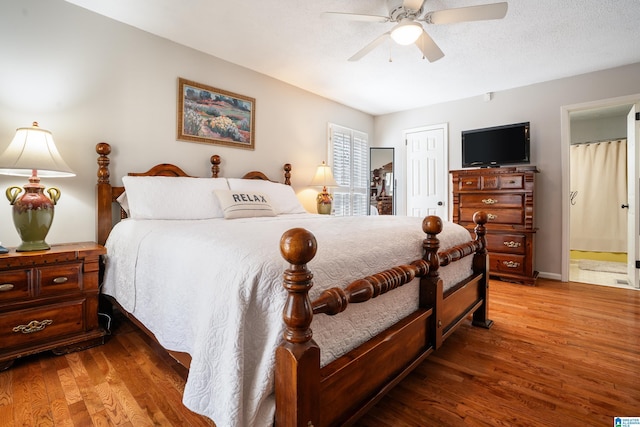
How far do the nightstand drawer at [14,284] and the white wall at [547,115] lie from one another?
198 inches

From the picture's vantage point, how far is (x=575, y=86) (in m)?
3.60

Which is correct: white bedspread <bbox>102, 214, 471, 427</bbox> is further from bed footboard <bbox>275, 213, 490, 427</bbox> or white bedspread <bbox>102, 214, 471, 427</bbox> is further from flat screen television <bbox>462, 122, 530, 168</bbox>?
flat screen television <bbox>462, 122, 530, 168</bbox>

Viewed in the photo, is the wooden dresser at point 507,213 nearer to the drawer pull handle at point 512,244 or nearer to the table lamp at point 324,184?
the drawer pull handle at point 512,244

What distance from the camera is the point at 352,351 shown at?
1.13 meters

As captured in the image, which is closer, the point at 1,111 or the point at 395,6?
the point at 1,111

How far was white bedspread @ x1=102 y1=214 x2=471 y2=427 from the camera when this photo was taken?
0.90 m

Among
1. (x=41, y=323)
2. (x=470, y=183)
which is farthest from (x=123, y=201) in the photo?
(x=470, y=183)

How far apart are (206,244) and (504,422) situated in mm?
1498

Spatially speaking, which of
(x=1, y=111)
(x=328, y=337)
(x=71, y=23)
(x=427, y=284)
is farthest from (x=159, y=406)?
(x=71, y=23)

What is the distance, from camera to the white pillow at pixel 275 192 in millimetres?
2947

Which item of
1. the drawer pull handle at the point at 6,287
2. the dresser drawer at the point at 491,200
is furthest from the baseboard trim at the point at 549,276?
the drawer pull handle at the point at 6,287

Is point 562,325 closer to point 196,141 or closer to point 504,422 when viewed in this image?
point 504,422

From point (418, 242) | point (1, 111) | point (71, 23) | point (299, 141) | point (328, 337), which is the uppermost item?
point (71, 23)

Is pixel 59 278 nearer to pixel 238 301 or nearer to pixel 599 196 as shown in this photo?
pixel 238 301
